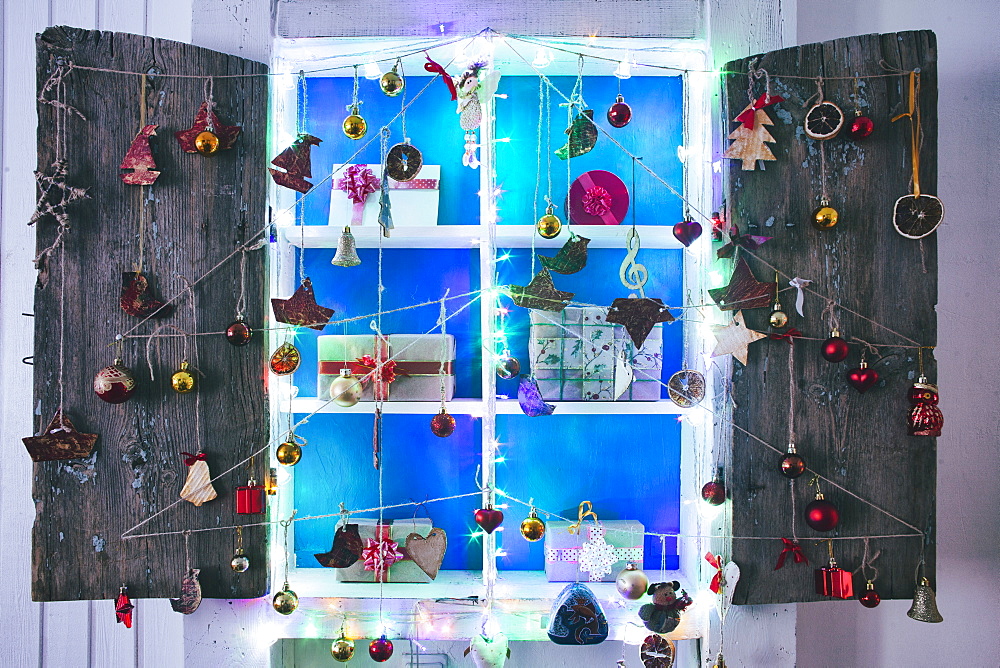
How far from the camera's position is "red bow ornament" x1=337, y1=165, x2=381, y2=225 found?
131 cm

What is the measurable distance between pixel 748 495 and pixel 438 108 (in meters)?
1.17

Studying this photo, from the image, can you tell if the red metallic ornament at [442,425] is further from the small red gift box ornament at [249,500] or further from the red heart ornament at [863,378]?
the red heart ornament at [863,378]

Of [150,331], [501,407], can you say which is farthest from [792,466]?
[150,331]

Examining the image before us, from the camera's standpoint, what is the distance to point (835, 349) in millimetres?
1109

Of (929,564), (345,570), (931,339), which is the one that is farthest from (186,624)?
(931,339)

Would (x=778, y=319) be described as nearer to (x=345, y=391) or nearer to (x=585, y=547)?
(x=585, y=547)

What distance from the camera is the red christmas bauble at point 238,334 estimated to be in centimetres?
113

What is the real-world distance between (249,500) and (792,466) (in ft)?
3.62

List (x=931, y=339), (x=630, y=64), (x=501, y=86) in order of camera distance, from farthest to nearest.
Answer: (x=501, y=86) → (x=630, y=64) → (x=931, y=339)

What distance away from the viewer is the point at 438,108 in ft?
4.74

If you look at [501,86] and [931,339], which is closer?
[931,339]

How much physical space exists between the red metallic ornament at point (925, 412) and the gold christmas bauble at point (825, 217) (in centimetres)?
36

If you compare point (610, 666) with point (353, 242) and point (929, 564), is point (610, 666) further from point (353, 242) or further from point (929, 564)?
point (353, 242)

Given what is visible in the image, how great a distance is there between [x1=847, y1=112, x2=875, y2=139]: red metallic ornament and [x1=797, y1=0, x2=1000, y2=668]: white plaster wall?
502 millimetres
